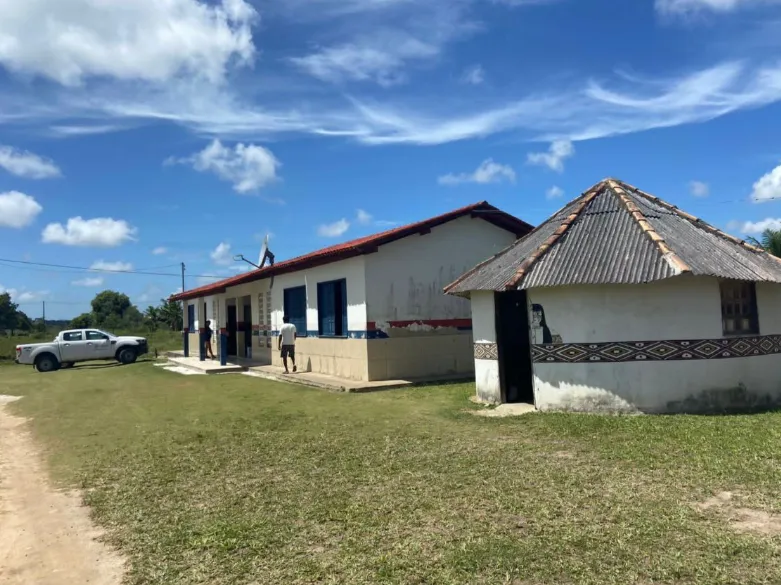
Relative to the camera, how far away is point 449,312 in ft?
51.3

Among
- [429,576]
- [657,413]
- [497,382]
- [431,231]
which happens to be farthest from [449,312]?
[429,576]

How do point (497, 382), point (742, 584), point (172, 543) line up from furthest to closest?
point (497, 382)
point (172, 543)
point (742, 584)

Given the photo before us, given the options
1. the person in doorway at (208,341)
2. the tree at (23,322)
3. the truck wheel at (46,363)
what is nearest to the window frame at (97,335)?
the truck wheel at (46,363)

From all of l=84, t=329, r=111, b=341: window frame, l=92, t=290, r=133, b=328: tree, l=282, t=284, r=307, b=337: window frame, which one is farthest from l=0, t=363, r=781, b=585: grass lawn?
l=92, t=290, r=133, b=328: tree

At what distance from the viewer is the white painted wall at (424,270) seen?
1478 cm

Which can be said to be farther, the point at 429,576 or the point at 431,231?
the point at 431,231

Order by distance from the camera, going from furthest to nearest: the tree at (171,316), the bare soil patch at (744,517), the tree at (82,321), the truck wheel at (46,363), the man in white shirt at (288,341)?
the tree at (82,321)
the tree at (171,316)
the truck wheel at (46,363)
the man in white shirt at (288,341)
the bare soil patch at (744,517)

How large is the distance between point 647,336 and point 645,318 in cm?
28

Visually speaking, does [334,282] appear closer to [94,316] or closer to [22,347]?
[22,347]

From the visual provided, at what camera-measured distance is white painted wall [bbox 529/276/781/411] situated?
30.5 ft

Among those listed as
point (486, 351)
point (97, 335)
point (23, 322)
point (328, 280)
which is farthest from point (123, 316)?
point (486, 351)

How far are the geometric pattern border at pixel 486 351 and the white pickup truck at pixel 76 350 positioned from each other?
20.4m

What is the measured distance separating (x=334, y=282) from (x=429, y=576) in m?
12.6

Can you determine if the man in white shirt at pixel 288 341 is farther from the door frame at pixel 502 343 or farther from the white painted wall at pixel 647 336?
the white painted wall at pixel 647 336
